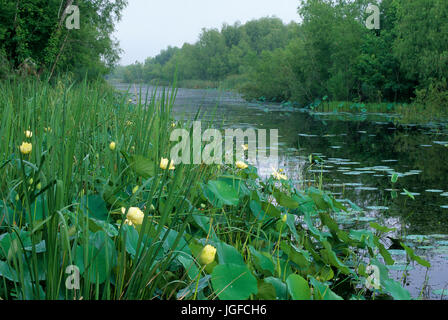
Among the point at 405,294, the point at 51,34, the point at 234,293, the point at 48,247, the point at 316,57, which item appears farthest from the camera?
the point at 316,57

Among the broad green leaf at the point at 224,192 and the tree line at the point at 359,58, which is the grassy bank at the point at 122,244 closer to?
the broad green leaf at the point at 224,192

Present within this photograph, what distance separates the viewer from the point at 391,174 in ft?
17.4

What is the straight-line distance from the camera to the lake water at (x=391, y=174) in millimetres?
2680

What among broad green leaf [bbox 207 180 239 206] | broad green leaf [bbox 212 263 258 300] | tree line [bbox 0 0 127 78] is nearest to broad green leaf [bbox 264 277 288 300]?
broad green leaf [bbox 212 263 258 300]

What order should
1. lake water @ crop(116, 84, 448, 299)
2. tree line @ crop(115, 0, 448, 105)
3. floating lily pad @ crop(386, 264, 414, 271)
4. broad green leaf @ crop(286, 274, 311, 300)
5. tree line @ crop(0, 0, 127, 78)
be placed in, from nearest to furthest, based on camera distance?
broad green leaf @ crop(286, 274, 311, 300)
floating lily pad @ crop(386, 264, 414, 271)
lake water @ crop(116, 84, 448, 299)
tree line @ crop(0, 0, 127, 78)
tree line @ crop(115, 0, 448, 105)

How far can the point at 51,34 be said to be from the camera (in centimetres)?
1220

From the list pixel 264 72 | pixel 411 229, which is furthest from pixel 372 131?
pixel 264 72

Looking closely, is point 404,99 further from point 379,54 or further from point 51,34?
point 51,34

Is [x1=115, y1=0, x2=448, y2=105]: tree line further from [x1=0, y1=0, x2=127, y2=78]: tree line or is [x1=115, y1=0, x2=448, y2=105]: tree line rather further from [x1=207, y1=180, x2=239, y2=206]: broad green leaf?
[x1=207, y1=180, x2=239, y2=206]: broad green leaf

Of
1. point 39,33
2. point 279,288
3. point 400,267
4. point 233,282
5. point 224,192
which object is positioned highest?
point 39,33

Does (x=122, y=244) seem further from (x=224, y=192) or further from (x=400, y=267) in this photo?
(x=400, y=267)

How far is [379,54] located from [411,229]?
19046 mm

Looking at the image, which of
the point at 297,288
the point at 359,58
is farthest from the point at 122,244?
the point at 359,58

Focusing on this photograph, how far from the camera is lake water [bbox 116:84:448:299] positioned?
2680mm
